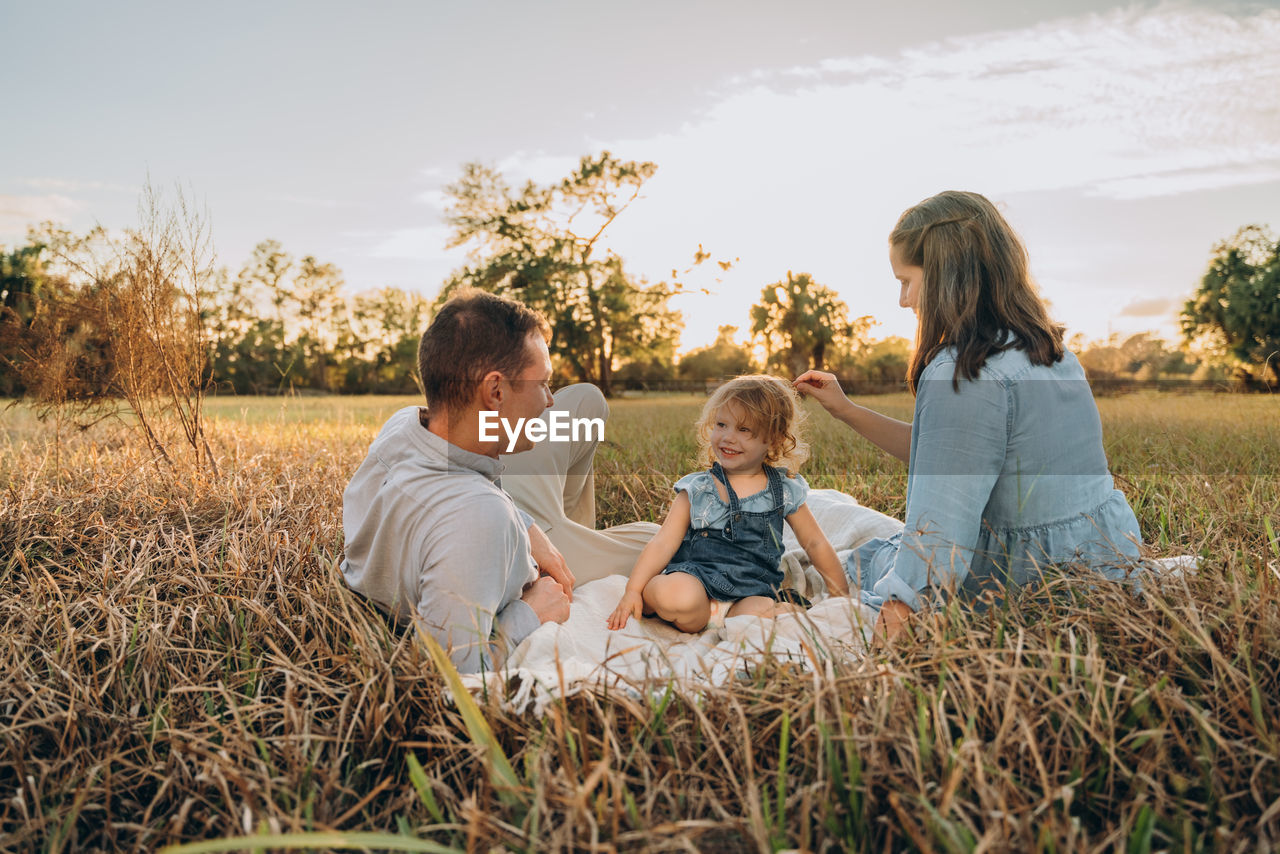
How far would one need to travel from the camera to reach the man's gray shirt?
215 cm

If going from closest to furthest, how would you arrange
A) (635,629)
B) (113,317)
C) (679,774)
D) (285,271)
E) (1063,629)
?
(679,774), (1063,629), (635,629), (113,317), (285,271)

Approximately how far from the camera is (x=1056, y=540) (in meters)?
2.57

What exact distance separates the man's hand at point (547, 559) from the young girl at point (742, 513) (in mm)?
246

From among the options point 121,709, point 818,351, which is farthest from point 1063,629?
point 818,351

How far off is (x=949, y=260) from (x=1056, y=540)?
1.06 meters

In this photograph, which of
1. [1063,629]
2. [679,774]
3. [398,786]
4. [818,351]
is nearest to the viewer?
[679,774]

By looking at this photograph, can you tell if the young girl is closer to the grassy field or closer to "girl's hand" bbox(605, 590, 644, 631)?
"girl's hand" bbox(605, 590, 644, 631)

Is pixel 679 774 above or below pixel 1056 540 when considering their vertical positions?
below

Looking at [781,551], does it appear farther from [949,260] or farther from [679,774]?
[679,774]

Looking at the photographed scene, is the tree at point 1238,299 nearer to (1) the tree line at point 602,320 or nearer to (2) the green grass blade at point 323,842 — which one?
(1) the tree line at point 602,320

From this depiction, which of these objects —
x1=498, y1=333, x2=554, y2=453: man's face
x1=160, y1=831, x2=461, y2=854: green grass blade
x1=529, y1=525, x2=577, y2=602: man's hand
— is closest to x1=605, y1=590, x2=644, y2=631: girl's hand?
x1=529, y1=525, x2=577, y2=602: man's hand

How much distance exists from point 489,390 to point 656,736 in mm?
1210

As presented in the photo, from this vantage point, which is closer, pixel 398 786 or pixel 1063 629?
pixel 398 786

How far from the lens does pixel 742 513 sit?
3068mm
